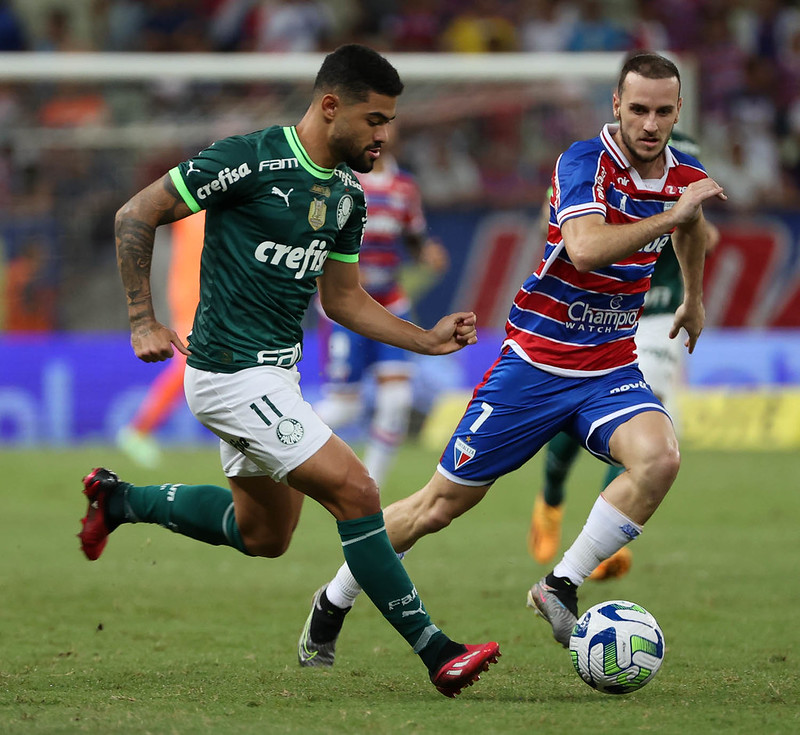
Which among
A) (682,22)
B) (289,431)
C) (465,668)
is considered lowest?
(465,668)

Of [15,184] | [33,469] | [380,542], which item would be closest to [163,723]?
[380,542]

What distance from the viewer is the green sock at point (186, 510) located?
5664 mm

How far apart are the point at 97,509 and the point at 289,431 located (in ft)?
4.19

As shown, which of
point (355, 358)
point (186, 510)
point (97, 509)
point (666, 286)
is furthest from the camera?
point (355, 358)

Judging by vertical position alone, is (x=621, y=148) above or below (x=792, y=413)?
above

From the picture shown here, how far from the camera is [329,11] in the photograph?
62.7 feet

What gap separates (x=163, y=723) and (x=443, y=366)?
10.1 m

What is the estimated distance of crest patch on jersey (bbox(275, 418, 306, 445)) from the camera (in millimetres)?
4961

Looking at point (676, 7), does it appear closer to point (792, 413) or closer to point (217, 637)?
point (792, 413)

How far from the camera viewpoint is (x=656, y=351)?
25.5 ft

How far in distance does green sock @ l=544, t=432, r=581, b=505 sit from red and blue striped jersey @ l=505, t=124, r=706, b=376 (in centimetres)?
161

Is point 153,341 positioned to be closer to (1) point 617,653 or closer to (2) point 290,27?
(1) point 617,653

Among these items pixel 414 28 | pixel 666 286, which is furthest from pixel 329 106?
pixel 414 28

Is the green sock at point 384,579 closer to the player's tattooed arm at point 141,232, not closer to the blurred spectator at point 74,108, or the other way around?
the player's tattooed arm at point 141,232
